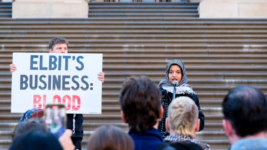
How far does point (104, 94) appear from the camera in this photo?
884 centimetres

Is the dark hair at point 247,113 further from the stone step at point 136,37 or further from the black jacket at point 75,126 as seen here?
the stone step at point 136,37

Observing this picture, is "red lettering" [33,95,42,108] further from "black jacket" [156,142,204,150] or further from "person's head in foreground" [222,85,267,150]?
"person's head in foreground" [222,85,267,150]

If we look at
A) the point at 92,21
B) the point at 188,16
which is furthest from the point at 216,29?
the point at 92,21

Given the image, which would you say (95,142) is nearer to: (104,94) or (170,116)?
(170,116)

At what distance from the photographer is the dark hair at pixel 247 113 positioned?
216 cm

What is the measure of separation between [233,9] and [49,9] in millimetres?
6131

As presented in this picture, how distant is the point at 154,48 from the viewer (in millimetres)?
10484

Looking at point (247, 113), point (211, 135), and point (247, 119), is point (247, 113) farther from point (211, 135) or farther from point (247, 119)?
point (211, 135)

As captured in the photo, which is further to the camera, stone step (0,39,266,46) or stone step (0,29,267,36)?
stone step (0,29,267,36)

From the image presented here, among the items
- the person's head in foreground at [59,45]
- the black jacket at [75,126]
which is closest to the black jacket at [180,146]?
the black jacket at [75,126]

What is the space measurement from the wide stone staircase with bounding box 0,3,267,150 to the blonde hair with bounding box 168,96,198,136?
4.82 m

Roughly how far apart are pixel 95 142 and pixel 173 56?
318 inches

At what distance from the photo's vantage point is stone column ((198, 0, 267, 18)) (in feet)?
42.5

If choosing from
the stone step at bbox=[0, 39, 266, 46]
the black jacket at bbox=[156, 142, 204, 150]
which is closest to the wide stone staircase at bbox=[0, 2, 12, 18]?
the stone step at bbox=[0, 39, 266, 46]
